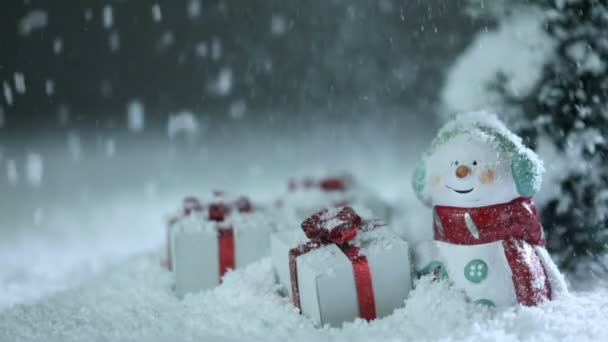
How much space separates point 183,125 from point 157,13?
22.3 inches

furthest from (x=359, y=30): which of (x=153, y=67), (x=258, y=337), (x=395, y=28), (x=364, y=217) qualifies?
(x=258, y=337)

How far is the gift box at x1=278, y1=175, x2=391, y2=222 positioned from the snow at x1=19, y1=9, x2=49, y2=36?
1166 mm

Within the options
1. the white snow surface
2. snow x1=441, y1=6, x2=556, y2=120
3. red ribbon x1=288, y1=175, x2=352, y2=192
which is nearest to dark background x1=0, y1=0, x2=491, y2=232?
red ribbon x1=288, y1=175, x2=352, y2=192

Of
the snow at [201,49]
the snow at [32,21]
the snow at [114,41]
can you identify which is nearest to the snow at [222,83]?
the snow at [201,49]

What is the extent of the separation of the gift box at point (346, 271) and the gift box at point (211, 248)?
0.31m

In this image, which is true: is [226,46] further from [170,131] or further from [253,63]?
[170,131]

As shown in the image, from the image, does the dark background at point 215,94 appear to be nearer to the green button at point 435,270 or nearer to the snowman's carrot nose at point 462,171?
the snowman's carrot nose at point 462,171

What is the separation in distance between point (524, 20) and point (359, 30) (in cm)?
108

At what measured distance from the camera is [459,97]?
1836 millimetres

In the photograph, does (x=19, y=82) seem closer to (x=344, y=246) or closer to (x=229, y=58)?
(x=229, y=58)

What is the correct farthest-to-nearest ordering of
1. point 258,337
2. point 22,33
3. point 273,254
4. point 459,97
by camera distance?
point 22,33 < point 459,97 < point 273,254 < point 258,337

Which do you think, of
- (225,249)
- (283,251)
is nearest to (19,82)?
(225,249)

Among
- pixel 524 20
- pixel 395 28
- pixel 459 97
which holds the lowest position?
pixel 459 97

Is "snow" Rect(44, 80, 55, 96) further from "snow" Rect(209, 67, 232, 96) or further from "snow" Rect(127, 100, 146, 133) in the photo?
"snow" Rect(209, 67, 232, 96)
